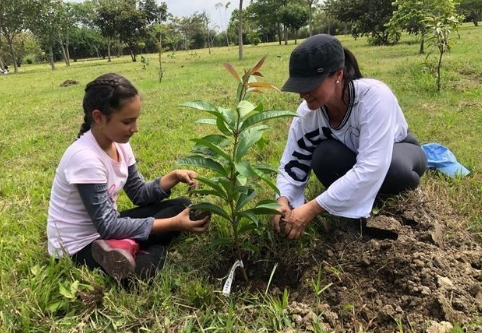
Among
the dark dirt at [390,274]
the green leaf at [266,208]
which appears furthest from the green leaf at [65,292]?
the green leaf at [266,208]

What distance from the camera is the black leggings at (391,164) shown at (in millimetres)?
2482

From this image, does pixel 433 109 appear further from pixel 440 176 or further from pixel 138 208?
pixel 138 208

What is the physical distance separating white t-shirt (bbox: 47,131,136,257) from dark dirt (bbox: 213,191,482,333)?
923 millimetres

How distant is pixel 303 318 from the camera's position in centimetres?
185

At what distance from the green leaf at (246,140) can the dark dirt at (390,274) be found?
0.74 meters

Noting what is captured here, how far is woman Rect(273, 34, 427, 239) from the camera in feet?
6.89

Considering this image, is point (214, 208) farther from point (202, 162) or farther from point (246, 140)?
point (246, 140)

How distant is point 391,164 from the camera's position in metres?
2.47

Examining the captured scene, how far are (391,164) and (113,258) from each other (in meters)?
1.64

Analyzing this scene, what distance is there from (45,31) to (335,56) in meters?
29.9

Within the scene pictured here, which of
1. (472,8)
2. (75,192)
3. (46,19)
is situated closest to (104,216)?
(75,192)

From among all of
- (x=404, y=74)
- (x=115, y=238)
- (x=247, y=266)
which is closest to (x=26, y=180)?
(x=115, y=238)

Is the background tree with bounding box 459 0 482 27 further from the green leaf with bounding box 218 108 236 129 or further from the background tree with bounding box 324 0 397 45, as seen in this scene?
the green leaf with bounding box 218 108 236 129

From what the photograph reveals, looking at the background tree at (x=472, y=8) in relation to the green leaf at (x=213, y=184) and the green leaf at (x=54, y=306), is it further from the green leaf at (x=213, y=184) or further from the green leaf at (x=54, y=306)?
the green leaf at (x=54, y=306)
